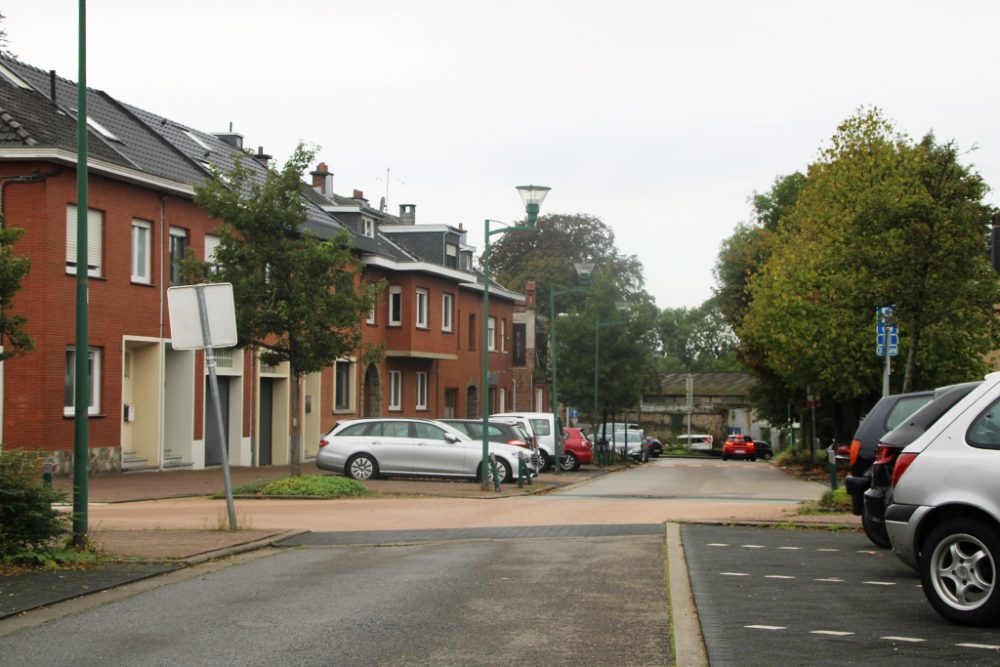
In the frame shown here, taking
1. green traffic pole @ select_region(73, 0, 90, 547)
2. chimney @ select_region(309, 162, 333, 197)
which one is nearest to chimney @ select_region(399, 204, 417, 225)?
chimney @ select_region(309, 162, 333, 197)

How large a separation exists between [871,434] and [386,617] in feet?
20.7

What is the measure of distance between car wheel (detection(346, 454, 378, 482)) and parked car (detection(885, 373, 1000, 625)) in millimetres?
20001

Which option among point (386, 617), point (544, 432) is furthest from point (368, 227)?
point (386, 617)

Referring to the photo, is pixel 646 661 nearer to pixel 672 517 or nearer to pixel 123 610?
pixel 123 610

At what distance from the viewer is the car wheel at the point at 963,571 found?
7695 millimetres

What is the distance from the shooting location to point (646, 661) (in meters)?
7.11

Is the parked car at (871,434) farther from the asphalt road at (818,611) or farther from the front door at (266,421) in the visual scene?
the front door at (266,421)

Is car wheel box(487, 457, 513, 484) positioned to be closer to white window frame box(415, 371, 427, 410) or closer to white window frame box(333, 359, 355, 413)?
white window frame box(333, 359, 355, 413)

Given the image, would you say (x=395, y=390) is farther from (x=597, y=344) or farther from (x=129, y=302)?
(x=129, y=302)

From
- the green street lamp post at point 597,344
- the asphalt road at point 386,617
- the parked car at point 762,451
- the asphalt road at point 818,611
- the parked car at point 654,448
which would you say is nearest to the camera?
the asphalt road at point 818,611

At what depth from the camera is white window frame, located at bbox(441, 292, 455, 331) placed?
5191 cm

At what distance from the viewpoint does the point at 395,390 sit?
48.8 metres

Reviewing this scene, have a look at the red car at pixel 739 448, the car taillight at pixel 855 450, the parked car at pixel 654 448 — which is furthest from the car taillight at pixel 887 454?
the red car at pixel 739 448

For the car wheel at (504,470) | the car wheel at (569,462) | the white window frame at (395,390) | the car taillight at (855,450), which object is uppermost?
the white window frame at (395,390)
